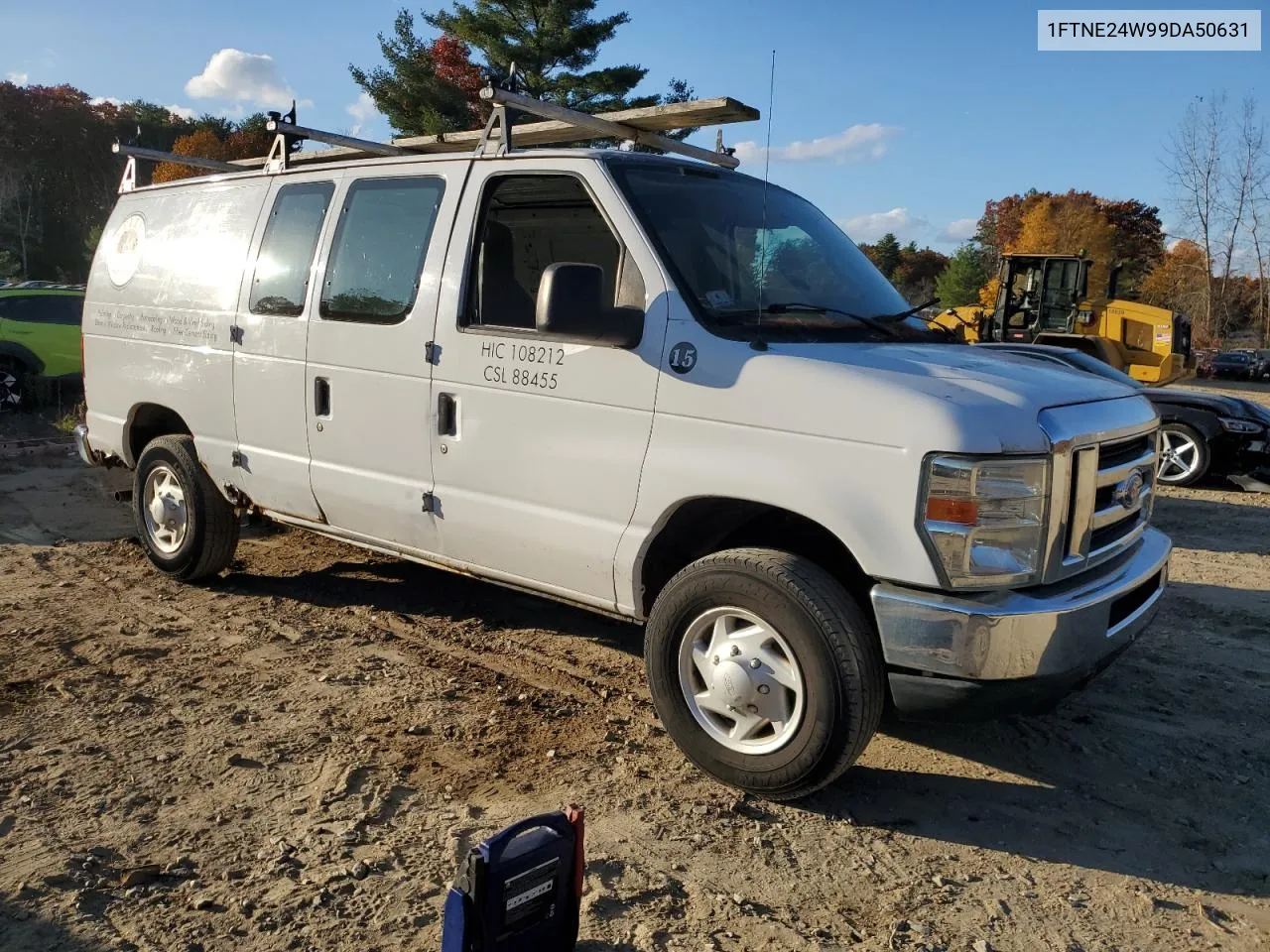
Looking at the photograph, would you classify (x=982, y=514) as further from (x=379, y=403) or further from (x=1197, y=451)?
(x=1197, y=451)

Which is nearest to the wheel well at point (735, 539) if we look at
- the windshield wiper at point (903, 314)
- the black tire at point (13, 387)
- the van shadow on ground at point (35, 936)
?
the windshield wiper at point (903, 314)

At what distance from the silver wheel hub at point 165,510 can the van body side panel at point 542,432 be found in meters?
2.26

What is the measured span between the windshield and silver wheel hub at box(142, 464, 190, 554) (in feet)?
11.3

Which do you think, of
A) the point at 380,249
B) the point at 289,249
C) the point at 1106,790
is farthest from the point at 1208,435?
the point at 289,249

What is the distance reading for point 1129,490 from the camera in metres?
3.67

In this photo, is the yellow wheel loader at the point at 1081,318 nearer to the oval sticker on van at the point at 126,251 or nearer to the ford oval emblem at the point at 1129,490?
the ford oval emblem at the point at 1129,490

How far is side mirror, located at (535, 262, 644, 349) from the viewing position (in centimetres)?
348

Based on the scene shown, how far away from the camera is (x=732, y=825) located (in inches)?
132

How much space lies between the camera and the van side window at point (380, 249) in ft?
14.7

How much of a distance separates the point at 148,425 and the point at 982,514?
17.1 feet

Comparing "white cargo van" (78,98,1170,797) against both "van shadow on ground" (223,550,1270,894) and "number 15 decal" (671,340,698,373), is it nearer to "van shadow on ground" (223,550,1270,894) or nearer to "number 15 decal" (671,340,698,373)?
"number 15 decal" (671,340,698,373)

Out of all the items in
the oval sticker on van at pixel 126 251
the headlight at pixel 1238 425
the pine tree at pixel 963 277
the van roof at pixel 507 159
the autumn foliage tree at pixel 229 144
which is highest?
the autumn foliage tree at pixel 229 144

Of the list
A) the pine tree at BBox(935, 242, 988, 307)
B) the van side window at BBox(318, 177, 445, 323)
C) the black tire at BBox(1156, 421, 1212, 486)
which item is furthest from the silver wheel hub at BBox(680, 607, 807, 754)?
the pine tree at BBox(935, 242, 988, 307)

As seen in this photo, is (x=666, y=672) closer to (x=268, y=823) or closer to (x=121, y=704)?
(x=268, y=823)
